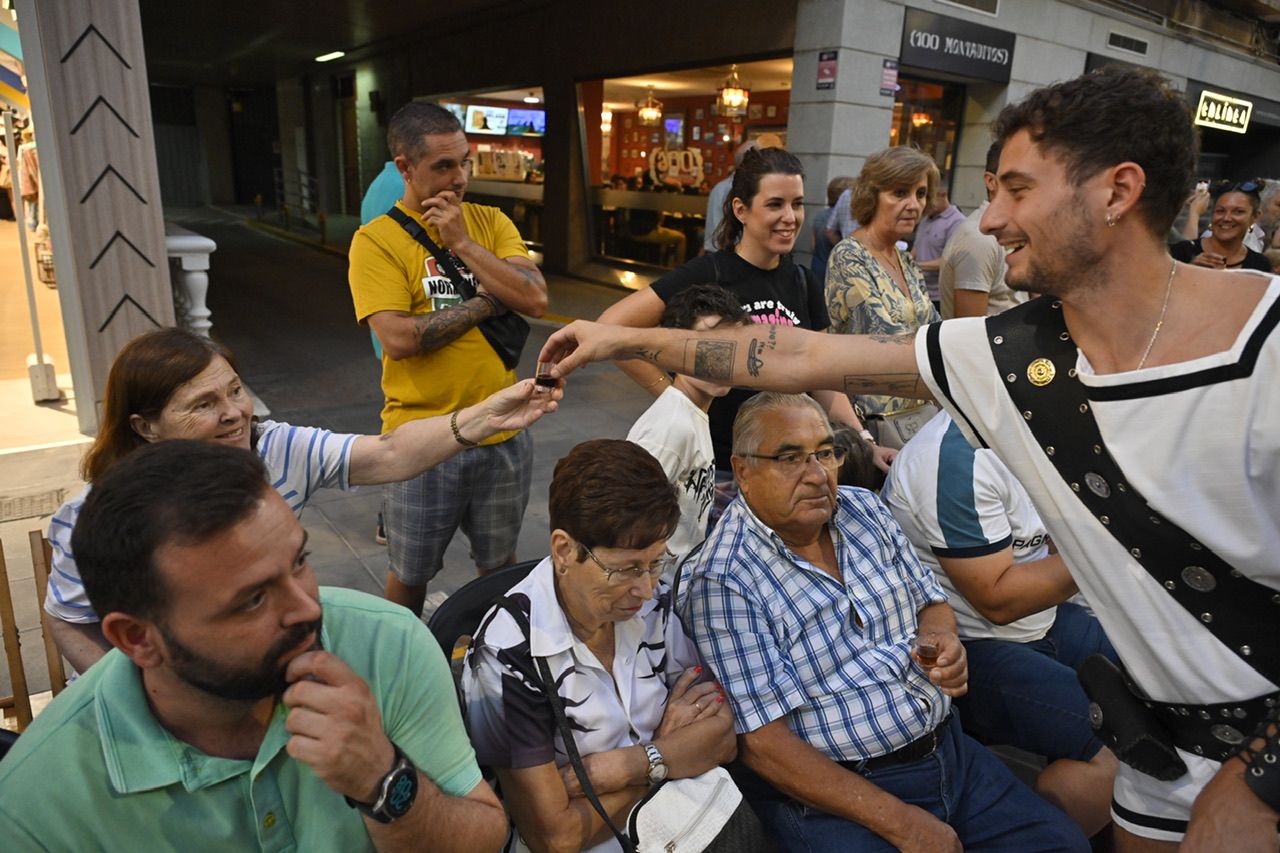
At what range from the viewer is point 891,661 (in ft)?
7.35

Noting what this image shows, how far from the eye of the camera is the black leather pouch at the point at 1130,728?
1502mm

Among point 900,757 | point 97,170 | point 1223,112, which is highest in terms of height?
point 1223,112

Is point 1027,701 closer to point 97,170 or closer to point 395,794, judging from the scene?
point 395,794

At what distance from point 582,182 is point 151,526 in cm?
1340

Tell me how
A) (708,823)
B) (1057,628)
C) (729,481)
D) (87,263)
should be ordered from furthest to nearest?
(87,263)
(729,481)
(1057,628)
(708,823)

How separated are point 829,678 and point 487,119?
15.6 meters

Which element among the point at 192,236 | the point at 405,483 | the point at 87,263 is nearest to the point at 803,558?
the point at 405,483

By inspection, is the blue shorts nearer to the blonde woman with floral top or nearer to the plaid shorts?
the blonde woman with floral top

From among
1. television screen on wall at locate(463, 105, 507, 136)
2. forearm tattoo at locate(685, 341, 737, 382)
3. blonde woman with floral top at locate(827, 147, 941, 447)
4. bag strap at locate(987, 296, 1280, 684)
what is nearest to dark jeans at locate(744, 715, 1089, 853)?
bag strap at locate(987, 296, 1280, 684)

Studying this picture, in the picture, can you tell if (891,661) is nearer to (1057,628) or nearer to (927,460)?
(927,460)

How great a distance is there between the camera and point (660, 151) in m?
14.1

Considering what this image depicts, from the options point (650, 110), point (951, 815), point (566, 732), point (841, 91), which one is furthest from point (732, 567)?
point (650, 110)

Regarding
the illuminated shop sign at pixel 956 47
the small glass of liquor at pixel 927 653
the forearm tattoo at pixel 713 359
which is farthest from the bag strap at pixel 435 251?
the illuminated shop sign at pixel 956 47

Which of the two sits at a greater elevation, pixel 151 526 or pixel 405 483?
pixel 151 526
